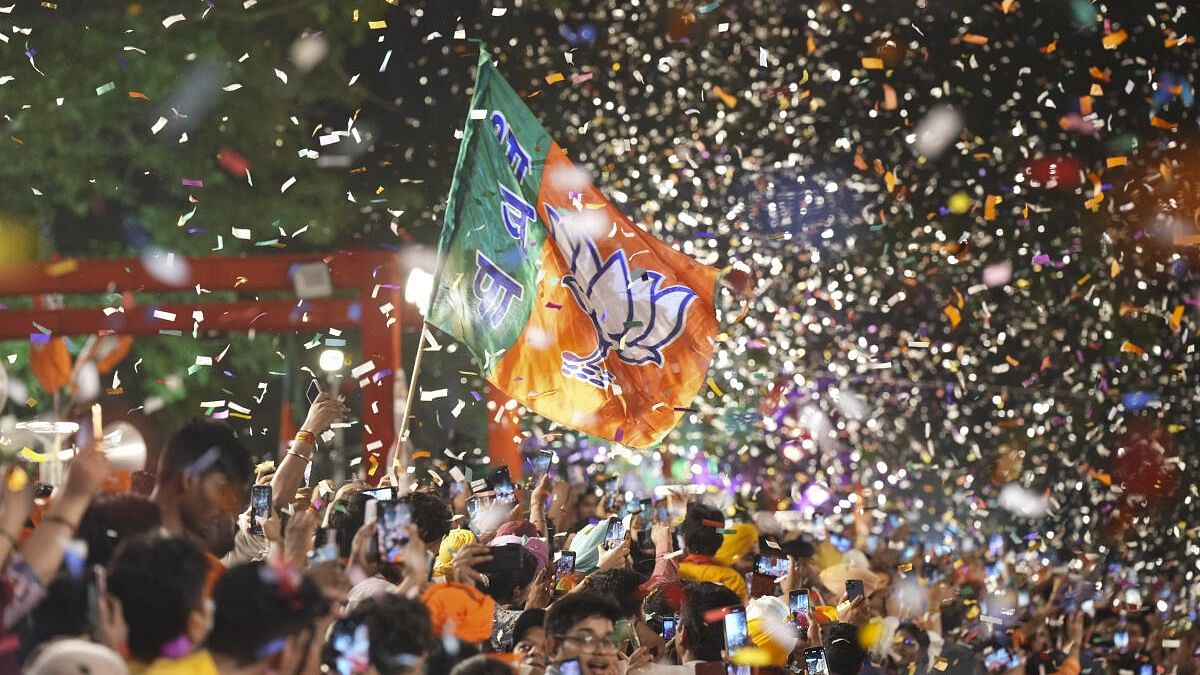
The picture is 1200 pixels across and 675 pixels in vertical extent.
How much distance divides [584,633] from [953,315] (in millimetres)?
16962

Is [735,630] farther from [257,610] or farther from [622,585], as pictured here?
[257,610]

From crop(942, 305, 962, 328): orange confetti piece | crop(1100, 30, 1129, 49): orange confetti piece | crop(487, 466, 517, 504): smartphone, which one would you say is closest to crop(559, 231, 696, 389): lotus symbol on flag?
crop(487, 466, 517, 504): smartphone

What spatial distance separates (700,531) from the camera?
6.21 metres

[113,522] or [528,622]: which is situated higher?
[528,622]

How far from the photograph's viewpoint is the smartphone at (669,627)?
5434 millimetres

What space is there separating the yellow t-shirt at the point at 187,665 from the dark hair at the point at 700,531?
3.48 metres

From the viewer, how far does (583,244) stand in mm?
7422

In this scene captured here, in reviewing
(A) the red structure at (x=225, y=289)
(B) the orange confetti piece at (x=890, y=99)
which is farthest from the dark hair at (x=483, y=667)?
(B) the orange confetti piece at (x=890, y=99)

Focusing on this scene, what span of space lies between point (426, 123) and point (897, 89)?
6.67 metres

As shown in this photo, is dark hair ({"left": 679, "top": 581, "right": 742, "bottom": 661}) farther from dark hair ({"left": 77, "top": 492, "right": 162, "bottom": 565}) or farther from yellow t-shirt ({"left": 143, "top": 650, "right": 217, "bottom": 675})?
yellow t-shirt ({"left": 143, "top": 650, "right": 217, "bottom": 675})

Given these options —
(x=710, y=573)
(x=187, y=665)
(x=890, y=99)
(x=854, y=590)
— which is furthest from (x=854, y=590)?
(x=890, y=99)

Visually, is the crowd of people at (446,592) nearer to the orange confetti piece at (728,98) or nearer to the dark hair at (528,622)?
the dark hair at (528,622)

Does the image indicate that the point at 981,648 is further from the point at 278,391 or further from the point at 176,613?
the point at 278,391

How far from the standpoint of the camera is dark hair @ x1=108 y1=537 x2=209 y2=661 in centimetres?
290
